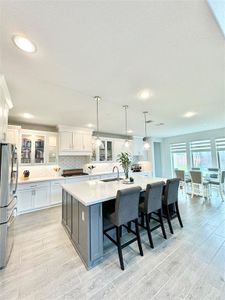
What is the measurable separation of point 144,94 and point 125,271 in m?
2.74

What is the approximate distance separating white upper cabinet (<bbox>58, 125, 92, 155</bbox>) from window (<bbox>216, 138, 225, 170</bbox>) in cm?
532

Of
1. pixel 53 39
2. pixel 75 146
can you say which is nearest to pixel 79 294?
pixel 53 39

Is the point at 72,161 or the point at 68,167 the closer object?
the point at 68,167

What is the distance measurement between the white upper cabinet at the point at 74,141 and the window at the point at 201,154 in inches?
195

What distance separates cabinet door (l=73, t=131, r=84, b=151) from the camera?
476 centimetres

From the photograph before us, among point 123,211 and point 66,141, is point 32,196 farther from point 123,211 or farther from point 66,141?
point 123,211

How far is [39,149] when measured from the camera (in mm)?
4309

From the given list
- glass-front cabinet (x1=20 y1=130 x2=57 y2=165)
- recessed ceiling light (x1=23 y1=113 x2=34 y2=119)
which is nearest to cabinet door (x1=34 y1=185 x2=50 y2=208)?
glass-front cabinet (x1=20 y1=130 x2=57 y2=165)

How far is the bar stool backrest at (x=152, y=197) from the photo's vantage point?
2.29 m

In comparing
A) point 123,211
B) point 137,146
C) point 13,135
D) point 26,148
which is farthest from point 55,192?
point 137,146

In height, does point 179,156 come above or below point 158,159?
above

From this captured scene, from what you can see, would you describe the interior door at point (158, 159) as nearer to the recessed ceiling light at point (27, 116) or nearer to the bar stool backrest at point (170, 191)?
the bar stool backrest at point (170, 191)

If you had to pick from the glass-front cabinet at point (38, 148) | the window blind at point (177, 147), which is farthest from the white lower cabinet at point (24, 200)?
the window blind at point (177, 147)

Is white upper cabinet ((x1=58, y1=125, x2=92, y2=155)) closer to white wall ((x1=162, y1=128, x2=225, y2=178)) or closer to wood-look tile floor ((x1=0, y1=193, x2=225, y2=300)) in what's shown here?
wood-look tile floor ((x1=0, y1=193, x2=225, y2=300))
